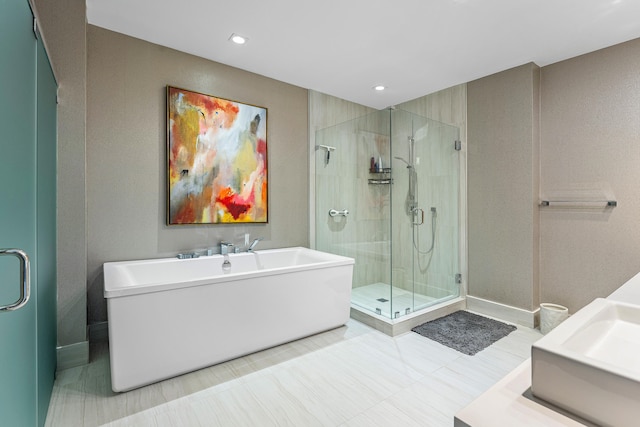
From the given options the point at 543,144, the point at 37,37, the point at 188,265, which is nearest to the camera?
the point at 37,37

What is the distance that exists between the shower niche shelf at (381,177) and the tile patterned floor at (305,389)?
1.55m

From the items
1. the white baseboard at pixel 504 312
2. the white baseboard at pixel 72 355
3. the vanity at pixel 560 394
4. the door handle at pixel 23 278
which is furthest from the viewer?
the white baseboard at pixel 504 312

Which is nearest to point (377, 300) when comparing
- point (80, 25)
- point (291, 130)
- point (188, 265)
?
point (188, 265)

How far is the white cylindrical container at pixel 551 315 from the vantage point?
272 centimetres

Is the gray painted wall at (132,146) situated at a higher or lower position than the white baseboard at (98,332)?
higher

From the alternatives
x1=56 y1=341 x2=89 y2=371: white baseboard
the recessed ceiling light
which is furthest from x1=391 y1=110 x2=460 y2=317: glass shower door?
x1=56 y1=341 x2=89 y2=371: white baseboard

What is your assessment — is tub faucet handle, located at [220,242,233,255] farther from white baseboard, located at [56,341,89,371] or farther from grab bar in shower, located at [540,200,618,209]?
grab bar in shower, located at [540,200,618,209]

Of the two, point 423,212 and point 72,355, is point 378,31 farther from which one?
point 72,355

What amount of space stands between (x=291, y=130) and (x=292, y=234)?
1213mm

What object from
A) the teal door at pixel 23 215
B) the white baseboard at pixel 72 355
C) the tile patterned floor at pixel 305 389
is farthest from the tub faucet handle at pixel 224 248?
the teal door at pixel 23 215

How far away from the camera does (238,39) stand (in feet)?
8.52

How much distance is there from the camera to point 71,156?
2.16 m

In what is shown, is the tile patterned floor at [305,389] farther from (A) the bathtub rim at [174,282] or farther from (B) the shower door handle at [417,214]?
(B) the shower door handle at [417,214]

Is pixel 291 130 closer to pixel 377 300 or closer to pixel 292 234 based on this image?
pixel 292 234
